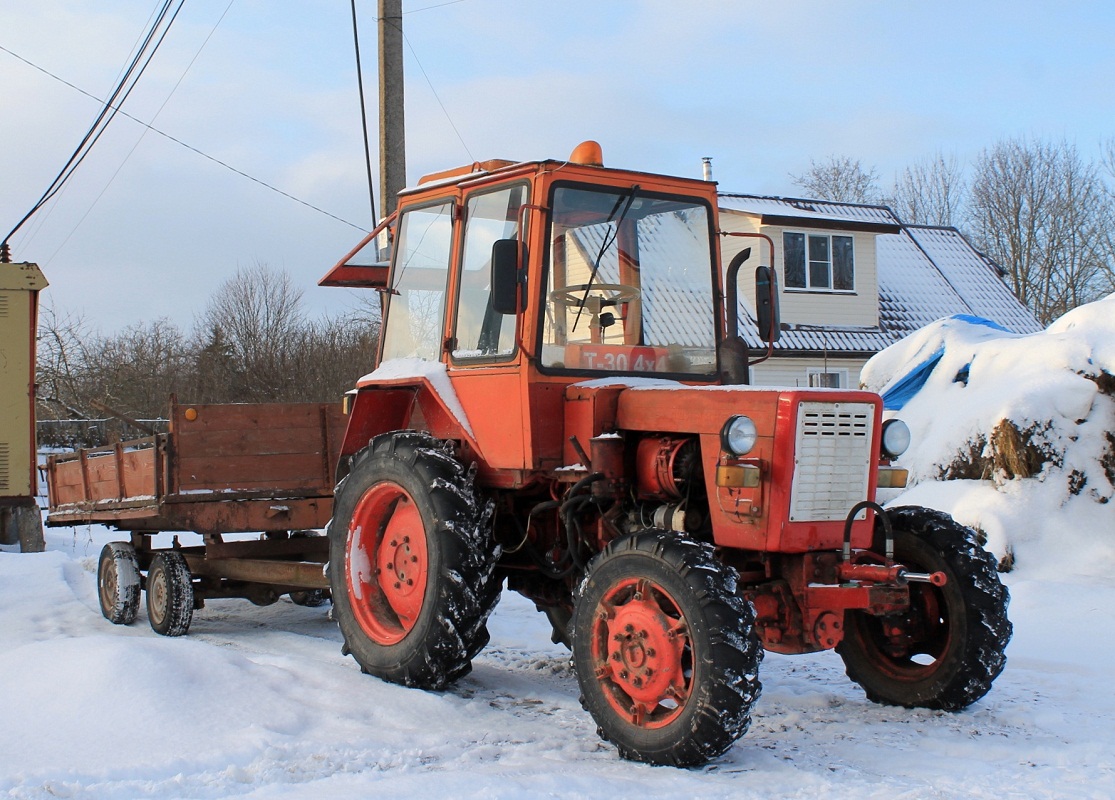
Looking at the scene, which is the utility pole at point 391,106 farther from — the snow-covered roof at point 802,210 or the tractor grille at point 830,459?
the snow-covered roof at point 802,210

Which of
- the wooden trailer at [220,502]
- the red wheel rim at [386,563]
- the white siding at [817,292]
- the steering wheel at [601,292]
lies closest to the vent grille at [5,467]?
the wooden trailer at [220,502]

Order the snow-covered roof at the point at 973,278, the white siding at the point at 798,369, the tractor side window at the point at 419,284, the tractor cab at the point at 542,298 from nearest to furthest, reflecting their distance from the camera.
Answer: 1. the tractor cab at the point at 542,298
2. the tractor side window at the point at 419,284
3. the white siding at the point at 798,369
4. the snow-covered roof at the point at 973,278

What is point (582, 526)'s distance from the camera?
18.8 feet

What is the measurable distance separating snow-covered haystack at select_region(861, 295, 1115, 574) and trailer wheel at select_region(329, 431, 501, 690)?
591cm

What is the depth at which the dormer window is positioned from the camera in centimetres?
2295

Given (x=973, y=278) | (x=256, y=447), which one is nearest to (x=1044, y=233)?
(x=973, y=278)

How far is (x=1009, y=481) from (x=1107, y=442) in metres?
0.93

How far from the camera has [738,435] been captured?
475 centimetres

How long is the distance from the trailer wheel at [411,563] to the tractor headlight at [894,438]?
199cm

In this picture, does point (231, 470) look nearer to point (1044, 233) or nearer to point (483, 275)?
point (483, 275)

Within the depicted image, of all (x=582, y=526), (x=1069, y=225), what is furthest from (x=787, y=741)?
(x=1069, y=225)

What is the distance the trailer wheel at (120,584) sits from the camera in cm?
817

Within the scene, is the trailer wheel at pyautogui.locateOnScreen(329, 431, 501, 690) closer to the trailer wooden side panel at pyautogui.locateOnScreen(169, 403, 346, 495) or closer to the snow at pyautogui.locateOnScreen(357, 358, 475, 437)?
the snow at pyautogui.locateOnScreen(357, 358, 475, 437)

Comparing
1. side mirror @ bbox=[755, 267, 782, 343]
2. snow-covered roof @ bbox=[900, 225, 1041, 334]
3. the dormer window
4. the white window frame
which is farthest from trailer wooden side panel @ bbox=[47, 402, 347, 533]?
snow-covered roof @ bbox=[900, 225, 1041, 334]
